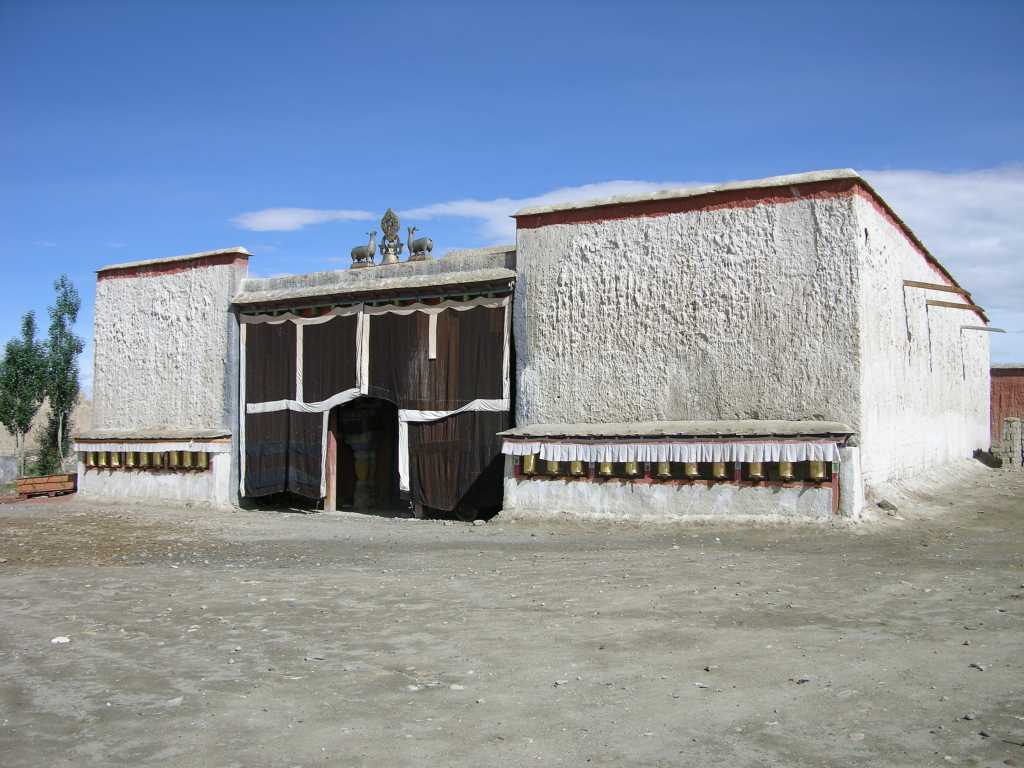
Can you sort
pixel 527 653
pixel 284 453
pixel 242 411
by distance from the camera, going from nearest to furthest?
pixel 527 653
pixel 284 453
pixel 242 411

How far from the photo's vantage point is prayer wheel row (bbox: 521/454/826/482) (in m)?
13.0

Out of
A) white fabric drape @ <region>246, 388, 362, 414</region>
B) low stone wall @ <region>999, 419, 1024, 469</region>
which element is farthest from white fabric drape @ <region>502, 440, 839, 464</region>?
low stone wall @ <region>999, 419, 1024, 469</region>

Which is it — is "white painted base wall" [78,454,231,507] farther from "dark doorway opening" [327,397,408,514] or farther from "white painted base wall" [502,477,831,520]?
"white painted base wall" [502,477,831,520]

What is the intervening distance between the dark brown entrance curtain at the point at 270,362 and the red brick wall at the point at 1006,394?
74.4ft

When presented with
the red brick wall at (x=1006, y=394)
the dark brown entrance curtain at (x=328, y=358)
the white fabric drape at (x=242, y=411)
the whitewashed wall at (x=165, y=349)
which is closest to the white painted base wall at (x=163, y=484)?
the white fabric drape at (x=242, y=411)

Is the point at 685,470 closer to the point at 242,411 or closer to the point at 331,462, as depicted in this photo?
the point at 331,462

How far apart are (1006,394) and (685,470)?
2106cm

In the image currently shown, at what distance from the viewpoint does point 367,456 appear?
791 inches

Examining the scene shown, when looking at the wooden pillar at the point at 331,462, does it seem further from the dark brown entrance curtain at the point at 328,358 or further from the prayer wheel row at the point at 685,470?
the prayer wheel row at the point at 685,470

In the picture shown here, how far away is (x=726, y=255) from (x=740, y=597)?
7.03m

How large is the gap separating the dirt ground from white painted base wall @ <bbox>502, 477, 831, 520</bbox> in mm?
514

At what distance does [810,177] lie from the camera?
45.1ft

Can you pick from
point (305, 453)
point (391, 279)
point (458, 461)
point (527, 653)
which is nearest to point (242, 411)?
point (305, 453)

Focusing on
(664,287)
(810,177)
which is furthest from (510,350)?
(810,177)
